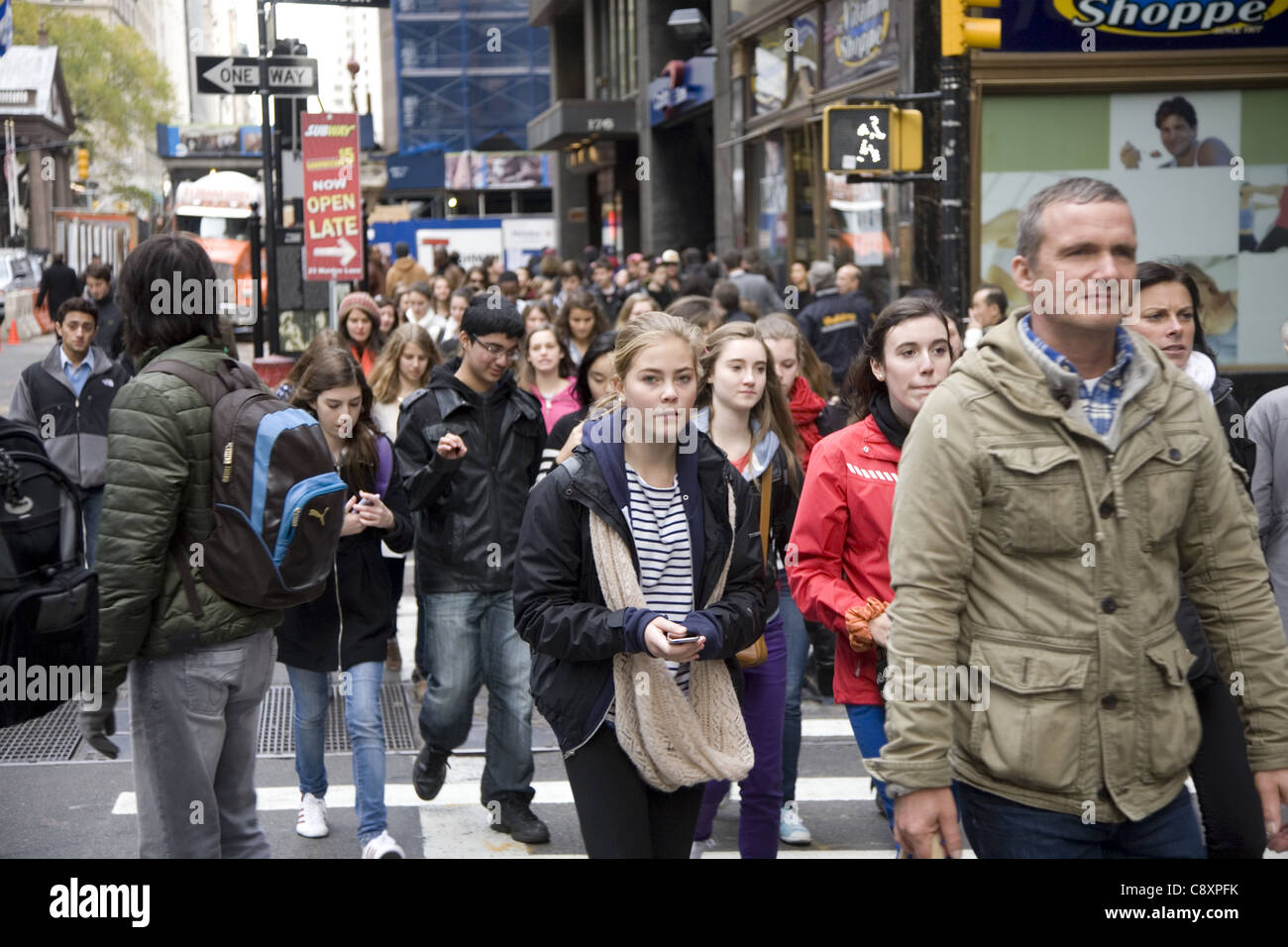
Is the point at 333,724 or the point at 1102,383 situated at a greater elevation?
the point at 1102,383

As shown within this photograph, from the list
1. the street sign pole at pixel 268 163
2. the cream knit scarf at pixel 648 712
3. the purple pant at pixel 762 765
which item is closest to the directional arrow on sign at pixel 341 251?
the street sign pole at pixel 268 163

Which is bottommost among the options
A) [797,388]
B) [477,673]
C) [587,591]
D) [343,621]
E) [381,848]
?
[381,848]

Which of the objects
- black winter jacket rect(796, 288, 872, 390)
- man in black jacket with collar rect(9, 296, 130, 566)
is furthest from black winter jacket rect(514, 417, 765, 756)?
black winter jacket rect(796, 288, 872, 390)

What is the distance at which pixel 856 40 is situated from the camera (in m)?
18.4

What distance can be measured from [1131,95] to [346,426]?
11311 millimetres

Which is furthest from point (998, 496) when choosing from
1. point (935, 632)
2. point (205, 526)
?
point (205, 526)

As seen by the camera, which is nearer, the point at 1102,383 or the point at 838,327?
the point at 1102,383

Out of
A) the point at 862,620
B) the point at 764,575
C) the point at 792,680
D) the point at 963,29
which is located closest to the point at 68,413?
the point at 792,680

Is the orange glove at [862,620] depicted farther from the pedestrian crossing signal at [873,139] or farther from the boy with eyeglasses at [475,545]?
the pedestrian crossing signal at [873,139]

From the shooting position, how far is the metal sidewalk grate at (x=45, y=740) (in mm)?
7406

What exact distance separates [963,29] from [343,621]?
6.98 meters

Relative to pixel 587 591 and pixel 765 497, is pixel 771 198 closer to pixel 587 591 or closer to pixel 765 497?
pixel 765 497

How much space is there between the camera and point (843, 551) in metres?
4.84

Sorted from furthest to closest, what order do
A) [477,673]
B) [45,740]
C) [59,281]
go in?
[59,281] → [45,740] → [477,673]
